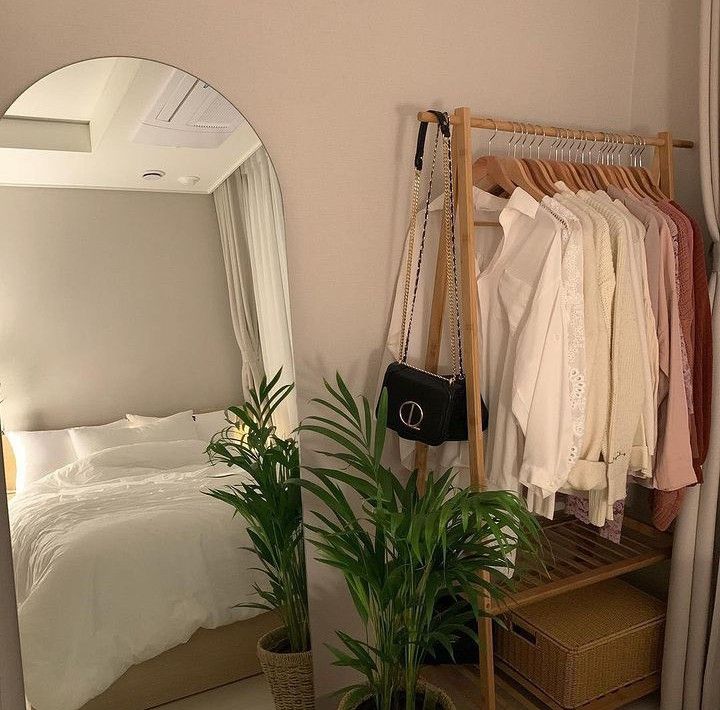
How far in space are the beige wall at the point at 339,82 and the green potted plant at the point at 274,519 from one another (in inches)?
3.3

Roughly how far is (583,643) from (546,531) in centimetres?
51

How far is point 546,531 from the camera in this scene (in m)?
2.38

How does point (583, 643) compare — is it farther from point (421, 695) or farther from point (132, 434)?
point (132, 434)

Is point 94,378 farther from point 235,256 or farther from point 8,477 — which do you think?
point 235,256

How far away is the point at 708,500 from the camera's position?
194 cm

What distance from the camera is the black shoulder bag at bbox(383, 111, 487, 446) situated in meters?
1.66

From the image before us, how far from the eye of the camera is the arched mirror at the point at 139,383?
56.1 inches

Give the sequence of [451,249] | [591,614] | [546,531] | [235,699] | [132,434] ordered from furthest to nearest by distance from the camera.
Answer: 1. [546,531]
2. [591,614]
3. [451,249]
4. [235,699]
5. [132,434]

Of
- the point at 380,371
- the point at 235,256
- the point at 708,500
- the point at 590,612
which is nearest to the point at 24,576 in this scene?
the point at 235,256

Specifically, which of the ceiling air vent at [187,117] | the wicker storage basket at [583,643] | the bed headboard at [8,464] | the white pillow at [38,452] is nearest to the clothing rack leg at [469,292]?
the wicker storage basket at [583,643]

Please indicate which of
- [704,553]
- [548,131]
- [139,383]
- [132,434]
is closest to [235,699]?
[132,434]

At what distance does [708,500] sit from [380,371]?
1039mm

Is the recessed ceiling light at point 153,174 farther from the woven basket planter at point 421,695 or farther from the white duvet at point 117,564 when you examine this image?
the woven basket planter at point 421,695

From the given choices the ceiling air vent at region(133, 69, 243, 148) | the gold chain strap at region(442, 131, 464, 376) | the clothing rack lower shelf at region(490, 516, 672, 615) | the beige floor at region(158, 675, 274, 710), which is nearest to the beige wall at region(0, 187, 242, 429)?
the ceiling air vent at region(133, 69, 243, 148)
